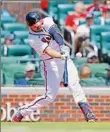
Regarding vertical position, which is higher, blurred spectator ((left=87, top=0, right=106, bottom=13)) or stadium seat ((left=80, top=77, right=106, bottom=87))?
blurred spectator ((left=87, top=0, right=106, bottom=13))

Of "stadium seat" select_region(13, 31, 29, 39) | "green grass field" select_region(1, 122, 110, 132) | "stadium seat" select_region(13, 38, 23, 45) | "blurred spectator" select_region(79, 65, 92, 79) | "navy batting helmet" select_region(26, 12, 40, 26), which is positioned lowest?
"green grass field" select_region(1, 122, 110, 132)

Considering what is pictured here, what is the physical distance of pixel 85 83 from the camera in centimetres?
1140

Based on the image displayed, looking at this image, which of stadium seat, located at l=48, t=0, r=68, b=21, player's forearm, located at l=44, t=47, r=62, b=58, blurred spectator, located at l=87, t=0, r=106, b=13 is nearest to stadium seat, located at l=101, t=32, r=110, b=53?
blurred spectator, located at l=87, t=0, r=106, b=13

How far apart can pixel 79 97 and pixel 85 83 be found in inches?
119

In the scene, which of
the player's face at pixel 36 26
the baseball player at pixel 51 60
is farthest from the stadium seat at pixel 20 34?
the player's face at pixel 36 26

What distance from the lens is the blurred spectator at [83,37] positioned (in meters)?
13.1

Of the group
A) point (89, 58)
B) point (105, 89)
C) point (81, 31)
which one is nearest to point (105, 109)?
point (105, 89)

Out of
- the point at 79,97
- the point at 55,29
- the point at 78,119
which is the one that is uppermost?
the point at 55,29

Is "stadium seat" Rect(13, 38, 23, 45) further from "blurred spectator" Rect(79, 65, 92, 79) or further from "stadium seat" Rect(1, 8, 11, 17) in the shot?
"blurred spectator" Rect(79, 65, 92, 79)

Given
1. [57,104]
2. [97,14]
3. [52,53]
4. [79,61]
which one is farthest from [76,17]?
[52,53]

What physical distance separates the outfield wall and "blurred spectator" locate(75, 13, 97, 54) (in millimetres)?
2009

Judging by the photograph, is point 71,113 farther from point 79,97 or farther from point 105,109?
point 79,97

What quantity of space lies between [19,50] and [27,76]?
Answer: 165 cm

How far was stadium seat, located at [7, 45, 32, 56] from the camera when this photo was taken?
13.1 m
